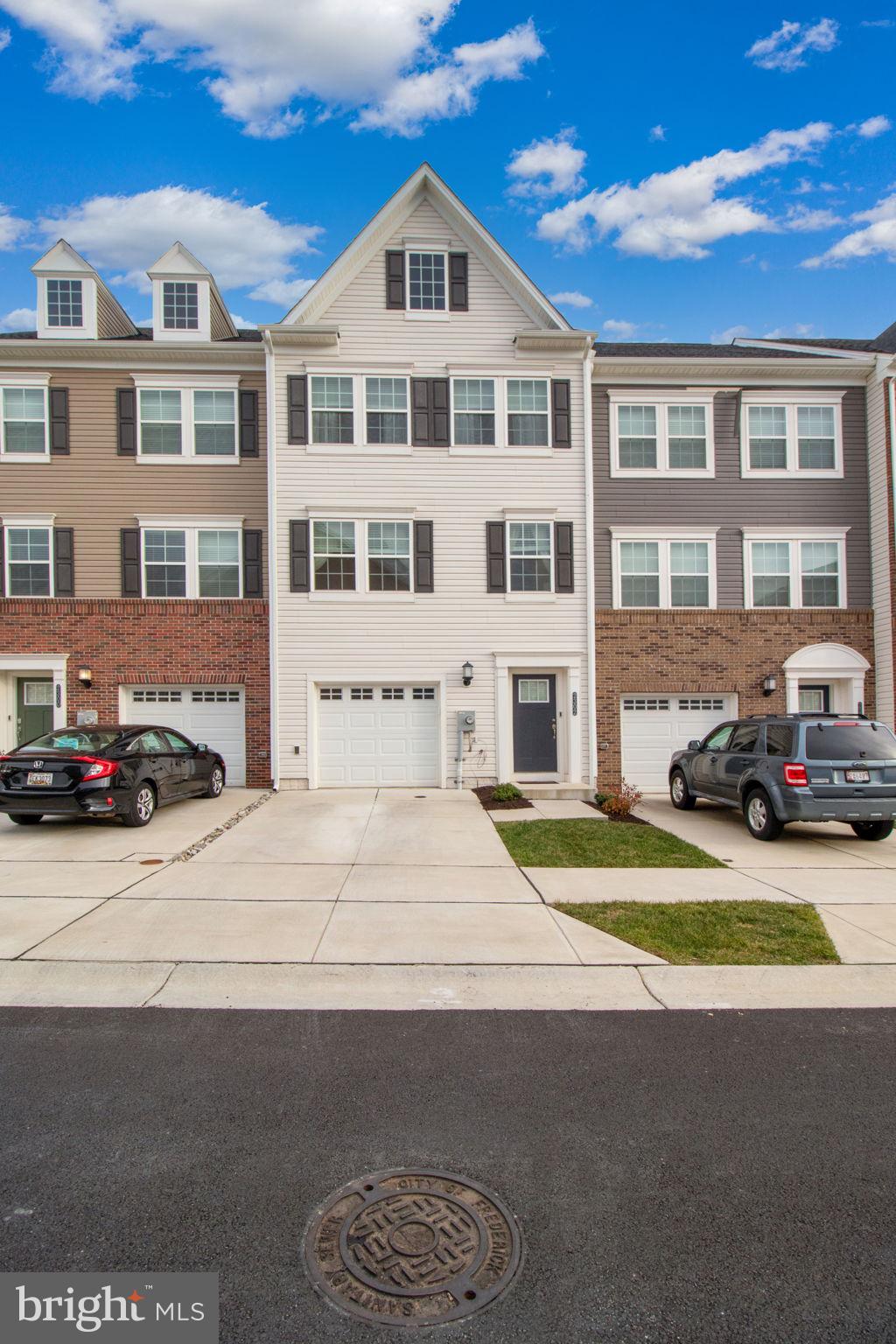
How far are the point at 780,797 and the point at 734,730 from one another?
192cm

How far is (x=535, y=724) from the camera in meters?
16.5

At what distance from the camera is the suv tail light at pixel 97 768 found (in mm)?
10539

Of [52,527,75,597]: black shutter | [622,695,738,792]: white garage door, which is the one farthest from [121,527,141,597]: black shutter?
[622,695,738,792]: white garage door

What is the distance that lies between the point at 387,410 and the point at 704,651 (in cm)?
827

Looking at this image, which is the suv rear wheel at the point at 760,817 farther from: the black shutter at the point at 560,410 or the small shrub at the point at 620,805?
the black shutter at the point at 560,410

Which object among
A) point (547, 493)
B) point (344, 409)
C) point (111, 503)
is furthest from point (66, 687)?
point (547, 493)

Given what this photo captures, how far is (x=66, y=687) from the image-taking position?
1606 centimetres

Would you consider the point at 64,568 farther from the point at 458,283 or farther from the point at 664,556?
the point at 664,556

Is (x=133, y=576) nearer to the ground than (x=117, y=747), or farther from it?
farther from it

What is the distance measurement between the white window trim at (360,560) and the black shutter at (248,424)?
6.66 feet

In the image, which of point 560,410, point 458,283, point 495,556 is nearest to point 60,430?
point 458,283

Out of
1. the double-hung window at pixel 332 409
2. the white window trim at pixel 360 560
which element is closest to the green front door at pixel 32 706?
the white window trim at pixel 360 560

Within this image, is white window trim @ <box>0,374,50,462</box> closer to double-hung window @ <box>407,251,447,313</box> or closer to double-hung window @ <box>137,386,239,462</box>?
double-hung window @ <box>137,386,239,462</box>

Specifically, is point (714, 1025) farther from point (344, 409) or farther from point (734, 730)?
point (344, 409)
